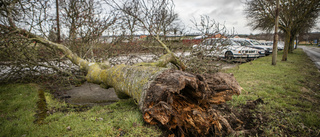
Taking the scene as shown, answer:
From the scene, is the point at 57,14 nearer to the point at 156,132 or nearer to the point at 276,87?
the point at 156,132

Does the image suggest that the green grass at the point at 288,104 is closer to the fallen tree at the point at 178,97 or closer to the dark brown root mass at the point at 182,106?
the fallen tree at the point at 178,97

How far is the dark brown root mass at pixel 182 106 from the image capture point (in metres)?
2.09

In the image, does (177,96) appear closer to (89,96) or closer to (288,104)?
(288,104)

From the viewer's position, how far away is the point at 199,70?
18.9 feet

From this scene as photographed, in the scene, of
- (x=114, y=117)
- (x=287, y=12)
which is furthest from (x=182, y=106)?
(x=287, y=12)

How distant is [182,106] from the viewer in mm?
2420

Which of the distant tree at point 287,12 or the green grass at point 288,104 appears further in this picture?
the distant tree at point 287,12

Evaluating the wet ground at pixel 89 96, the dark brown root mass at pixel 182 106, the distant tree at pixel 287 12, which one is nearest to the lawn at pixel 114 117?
the dark brown root mass at pixel 182 106

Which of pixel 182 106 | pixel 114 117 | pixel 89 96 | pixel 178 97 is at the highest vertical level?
pixel 178 97

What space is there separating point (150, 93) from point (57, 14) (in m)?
7.15

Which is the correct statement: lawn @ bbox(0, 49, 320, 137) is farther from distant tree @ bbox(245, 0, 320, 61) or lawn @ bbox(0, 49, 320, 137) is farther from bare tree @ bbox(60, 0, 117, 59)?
distant tree @ bbox(245, 0, 320, 61)

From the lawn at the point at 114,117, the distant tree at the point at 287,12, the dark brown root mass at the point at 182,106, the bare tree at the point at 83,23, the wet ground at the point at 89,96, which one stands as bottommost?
the wet ground at the point at 89,96

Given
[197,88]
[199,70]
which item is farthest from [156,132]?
[199,70]

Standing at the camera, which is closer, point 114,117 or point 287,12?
point 114,117
